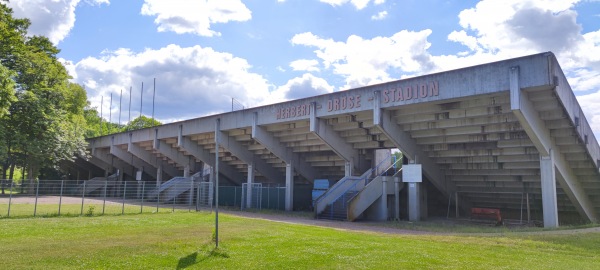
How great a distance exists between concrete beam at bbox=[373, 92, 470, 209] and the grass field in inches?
355

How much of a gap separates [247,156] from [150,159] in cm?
1716

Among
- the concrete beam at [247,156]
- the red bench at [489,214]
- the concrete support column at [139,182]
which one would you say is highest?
the concrete beam at [247,156]

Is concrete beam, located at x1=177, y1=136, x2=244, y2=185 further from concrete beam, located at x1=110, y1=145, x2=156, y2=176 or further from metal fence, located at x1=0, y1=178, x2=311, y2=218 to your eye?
concrete beam, located at x1=110, y1=145, x2=156, y2=176

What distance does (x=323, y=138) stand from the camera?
26.7 metres

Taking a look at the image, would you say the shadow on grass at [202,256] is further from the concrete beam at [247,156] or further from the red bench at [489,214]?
the concrete beam at [247,156]

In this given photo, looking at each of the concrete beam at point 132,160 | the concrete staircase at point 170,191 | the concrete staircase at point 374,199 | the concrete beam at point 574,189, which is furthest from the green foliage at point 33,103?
the concrete beam at point 574,189

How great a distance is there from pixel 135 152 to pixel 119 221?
2904 centimetres

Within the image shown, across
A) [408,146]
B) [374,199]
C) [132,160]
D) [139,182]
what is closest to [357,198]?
[374,199]

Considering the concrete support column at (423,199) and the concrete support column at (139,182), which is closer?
the concrete support column at (423,199)

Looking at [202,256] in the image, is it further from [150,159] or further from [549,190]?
[150,159]

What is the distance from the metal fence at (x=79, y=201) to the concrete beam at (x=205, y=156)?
152 inches

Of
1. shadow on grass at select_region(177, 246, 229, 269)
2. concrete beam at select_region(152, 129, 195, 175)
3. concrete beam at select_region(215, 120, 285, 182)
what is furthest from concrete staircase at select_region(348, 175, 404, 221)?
concrete beam at select_region(152, 129, 195, 175)

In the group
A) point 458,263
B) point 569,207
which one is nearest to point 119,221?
point 458,263

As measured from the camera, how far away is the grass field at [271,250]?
31.6ft
